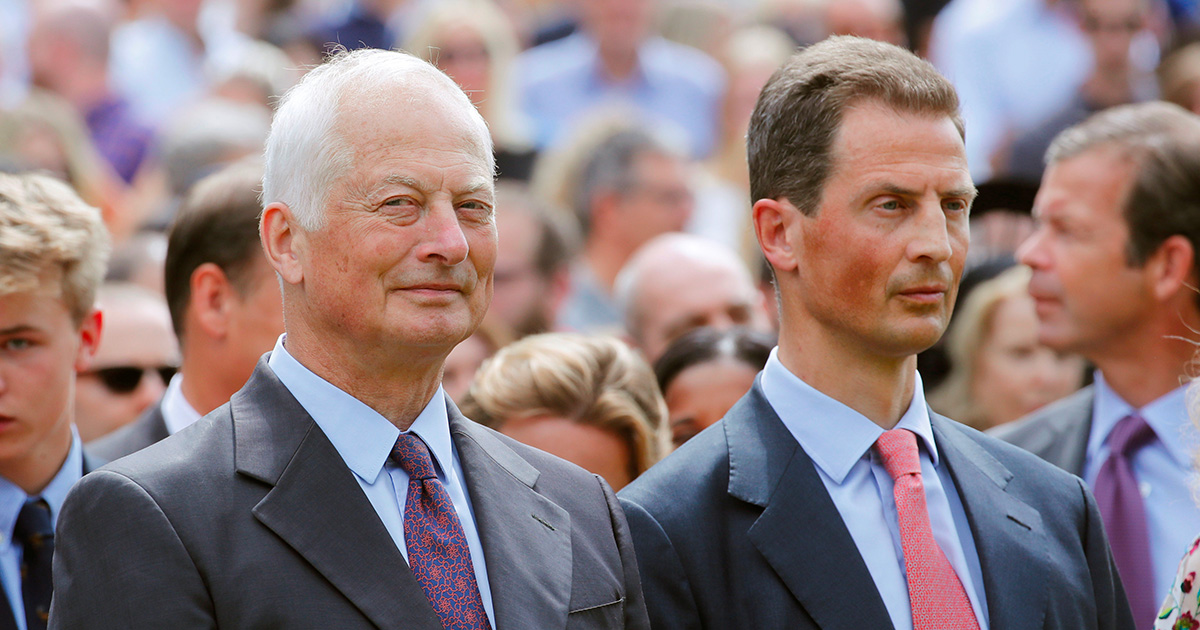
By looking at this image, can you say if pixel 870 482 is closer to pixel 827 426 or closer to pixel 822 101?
pixel 827 426

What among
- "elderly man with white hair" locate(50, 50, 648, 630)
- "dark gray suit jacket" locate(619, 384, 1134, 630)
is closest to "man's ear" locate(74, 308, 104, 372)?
"elderly man with white hair" locate(50, 50, 648, 630)

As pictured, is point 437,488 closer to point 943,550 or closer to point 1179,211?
point 943,550

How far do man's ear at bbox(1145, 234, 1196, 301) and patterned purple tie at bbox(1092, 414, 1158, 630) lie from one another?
41cm

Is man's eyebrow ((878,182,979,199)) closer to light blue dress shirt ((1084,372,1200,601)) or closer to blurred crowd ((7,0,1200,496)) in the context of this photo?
blurred crowd ((7,0,1200,496))

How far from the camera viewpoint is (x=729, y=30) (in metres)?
11.2

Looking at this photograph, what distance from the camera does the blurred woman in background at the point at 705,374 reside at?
14.8ft

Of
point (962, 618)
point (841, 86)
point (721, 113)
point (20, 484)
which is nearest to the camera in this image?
point (962, 618)

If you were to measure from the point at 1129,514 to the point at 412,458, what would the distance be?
2.42 metres

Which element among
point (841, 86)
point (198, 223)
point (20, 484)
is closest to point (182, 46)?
point (198, 223)

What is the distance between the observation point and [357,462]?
2543 millimetres

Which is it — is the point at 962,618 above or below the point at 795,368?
below

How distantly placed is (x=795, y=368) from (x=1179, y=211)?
6.36ft

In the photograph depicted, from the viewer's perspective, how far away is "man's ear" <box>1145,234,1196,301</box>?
14.1 ft

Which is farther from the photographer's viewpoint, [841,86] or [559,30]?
[559,30]
